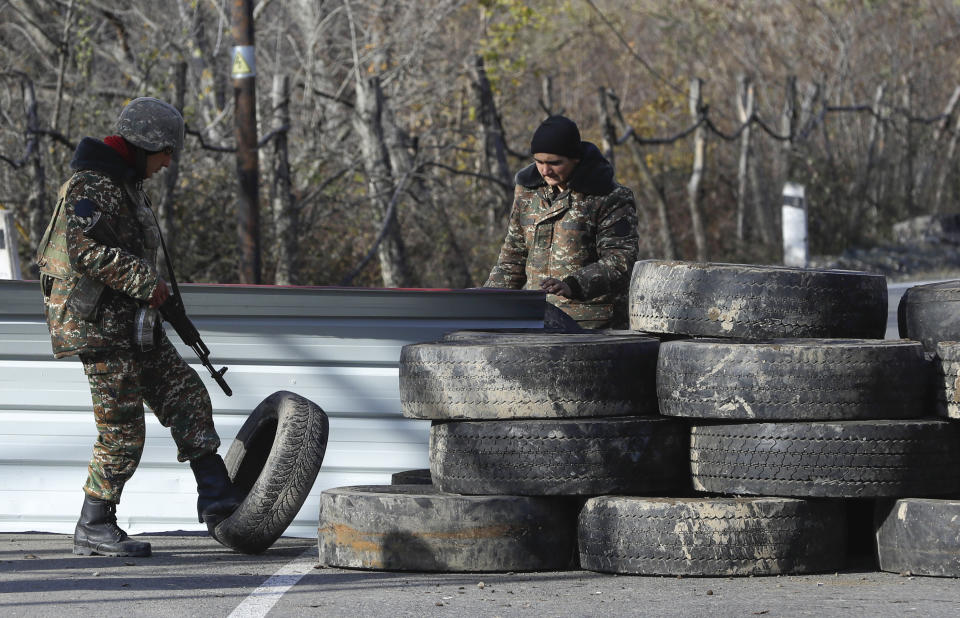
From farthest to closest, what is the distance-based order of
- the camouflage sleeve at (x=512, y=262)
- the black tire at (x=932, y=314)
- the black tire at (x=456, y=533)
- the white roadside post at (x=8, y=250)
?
the white roadside post at (x=8, y=250) < the camouflage sleeve at (x=512, y=262) < the black tire at (x=932, y=314) < the black tire at (x=456, y=533)

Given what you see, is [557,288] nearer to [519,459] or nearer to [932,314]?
[519,459]

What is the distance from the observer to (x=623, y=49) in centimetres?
3178

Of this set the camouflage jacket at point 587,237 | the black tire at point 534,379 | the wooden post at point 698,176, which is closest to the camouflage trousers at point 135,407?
the black tire at point 534,379

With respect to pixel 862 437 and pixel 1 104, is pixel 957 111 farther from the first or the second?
pixel 862 437

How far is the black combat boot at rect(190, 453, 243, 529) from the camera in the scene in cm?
621

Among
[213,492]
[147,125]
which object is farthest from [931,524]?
[147,125]

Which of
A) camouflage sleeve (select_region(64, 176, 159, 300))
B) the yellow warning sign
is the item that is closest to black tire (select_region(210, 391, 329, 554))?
camouflage sleeve (select_region(64, 176, 159, 300))

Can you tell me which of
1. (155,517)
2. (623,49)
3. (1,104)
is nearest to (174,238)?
(1,104)

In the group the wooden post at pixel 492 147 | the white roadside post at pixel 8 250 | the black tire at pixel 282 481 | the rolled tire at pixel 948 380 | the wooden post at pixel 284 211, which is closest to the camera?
the rolled tire at pixel 948 380

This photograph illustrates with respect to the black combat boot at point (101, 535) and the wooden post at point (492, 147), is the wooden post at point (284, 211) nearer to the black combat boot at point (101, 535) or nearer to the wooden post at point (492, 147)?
the wooden post at point (492, 147)

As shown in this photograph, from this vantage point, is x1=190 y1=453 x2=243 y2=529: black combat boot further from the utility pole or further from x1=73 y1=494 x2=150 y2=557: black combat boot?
the utility pole

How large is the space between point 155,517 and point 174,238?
8.22 m

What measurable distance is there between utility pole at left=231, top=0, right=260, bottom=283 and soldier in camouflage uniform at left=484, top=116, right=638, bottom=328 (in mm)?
6563

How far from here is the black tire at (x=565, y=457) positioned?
5562 millimetres
